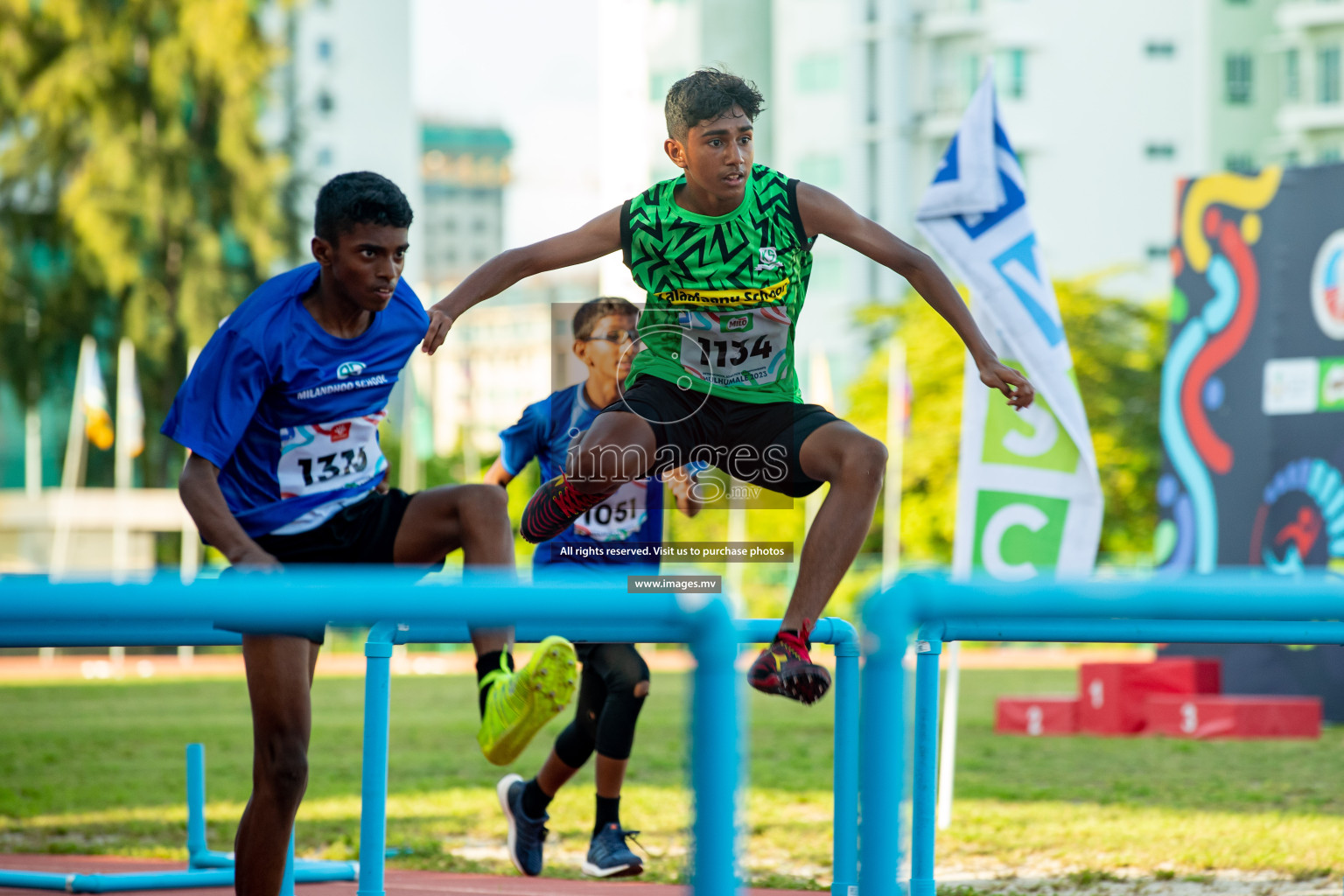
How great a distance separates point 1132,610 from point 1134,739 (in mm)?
10839

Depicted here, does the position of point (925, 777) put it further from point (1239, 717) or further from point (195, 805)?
point (1239, 717)

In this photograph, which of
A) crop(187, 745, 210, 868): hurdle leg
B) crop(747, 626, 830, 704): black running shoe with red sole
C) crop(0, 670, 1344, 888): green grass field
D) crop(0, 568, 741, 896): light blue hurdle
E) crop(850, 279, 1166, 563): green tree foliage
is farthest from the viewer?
crop(850, 279, 1166, 563): green tree foliage

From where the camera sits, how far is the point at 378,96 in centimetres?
6103

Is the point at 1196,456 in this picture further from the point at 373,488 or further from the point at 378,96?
the point at 378,96

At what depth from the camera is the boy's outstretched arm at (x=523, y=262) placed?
3.69m

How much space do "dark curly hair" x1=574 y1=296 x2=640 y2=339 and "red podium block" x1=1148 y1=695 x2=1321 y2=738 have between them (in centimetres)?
859

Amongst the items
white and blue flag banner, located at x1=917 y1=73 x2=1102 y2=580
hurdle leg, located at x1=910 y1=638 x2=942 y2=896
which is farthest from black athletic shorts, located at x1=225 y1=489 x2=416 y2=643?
white and blue flag banner, located at x1=917 y1=73 x2=1102 y2=580

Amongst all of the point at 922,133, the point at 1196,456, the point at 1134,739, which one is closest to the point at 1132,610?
the point at 1134,739

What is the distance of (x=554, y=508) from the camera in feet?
12.4

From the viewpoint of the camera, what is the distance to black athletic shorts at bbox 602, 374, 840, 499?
11.9 feet

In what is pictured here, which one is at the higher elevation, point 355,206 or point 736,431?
point 355,206

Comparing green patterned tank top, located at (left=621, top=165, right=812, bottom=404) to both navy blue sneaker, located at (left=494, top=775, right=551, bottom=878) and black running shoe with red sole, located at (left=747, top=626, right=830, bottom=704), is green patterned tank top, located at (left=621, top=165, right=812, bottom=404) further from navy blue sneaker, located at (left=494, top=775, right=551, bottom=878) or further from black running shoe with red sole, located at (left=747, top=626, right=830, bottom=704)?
navy blue sneaker, located at (left=494, top=775, right=551, bottom=878)

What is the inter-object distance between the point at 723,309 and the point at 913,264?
0.47 metres

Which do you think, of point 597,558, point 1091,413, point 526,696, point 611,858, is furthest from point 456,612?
point 1091,413
